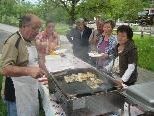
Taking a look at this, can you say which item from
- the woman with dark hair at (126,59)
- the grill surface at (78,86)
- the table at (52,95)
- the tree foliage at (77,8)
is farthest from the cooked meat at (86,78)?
the tree foliage at (77,8)

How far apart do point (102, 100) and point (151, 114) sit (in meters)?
0.84

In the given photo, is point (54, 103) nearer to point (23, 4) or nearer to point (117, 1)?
point (117, 1)

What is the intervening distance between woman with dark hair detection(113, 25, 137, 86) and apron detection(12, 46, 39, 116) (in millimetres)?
1023

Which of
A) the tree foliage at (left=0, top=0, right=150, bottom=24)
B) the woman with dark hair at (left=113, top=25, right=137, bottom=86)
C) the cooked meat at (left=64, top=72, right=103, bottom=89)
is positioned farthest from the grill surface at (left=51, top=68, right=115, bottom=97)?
the tree foliage at (left=0, top=0, right=150, bottom=24)

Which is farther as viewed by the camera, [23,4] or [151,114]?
[23,4]

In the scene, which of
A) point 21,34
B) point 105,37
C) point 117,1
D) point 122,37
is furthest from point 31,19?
point 117,1

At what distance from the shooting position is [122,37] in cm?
410

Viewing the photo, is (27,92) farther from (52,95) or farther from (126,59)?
(126,59)

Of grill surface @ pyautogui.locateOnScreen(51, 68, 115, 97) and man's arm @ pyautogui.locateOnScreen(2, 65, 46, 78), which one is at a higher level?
man's arm @ pyautogui.locateOnScreen(2, 65, 46, 78)

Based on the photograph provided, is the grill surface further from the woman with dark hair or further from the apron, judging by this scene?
the woman with dark hair

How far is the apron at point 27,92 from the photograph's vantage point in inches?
129

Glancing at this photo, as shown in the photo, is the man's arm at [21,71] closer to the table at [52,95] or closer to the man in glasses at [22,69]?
the man in glasses at [22,69]

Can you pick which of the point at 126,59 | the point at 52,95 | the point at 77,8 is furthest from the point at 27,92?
the point at 77,8

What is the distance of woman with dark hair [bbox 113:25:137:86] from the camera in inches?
150
